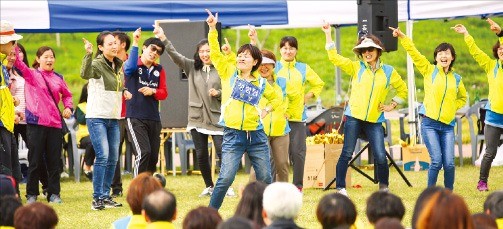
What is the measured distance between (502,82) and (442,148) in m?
1.59

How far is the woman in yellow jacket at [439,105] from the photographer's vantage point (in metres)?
11.2

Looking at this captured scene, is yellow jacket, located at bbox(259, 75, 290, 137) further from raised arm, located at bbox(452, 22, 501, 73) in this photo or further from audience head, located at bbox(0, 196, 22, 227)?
audience head, located at bbox(0, 196, 22, 227)

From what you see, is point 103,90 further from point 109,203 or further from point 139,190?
point 139,190

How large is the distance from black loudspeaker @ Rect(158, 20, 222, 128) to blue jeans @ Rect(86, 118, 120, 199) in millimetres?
3363

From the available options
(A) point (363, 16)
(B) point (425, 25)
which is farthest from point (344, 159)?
(B) point (425, 25)

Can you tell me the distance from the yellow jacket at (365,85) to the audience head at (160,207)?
5232mm

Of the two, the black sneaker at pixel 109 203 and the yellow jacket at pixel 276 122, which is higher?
the yellow jacket at pixel 276 122

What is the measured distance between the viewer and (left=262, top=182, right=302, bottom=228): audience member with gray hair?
19.8ft

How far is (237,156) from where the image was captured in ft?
30.9

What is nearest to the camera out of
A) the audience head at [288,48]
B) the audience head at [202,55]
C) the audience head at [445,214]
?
the audience head at [445,214]

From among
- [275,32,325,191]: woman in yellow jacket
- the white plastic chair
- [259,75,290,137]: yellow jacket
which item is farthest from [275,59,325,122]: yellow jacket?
the white plastic chair

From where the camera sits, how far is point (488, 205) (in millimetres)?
6469

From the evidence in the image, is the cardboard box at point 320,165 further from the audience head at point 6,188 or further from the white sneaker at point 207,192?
the audience head at point 6,188

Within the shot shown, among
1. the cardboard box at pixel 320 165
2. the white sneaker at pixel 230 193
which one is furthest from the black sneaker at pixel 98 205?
the cardboard box at pixel 320 165
